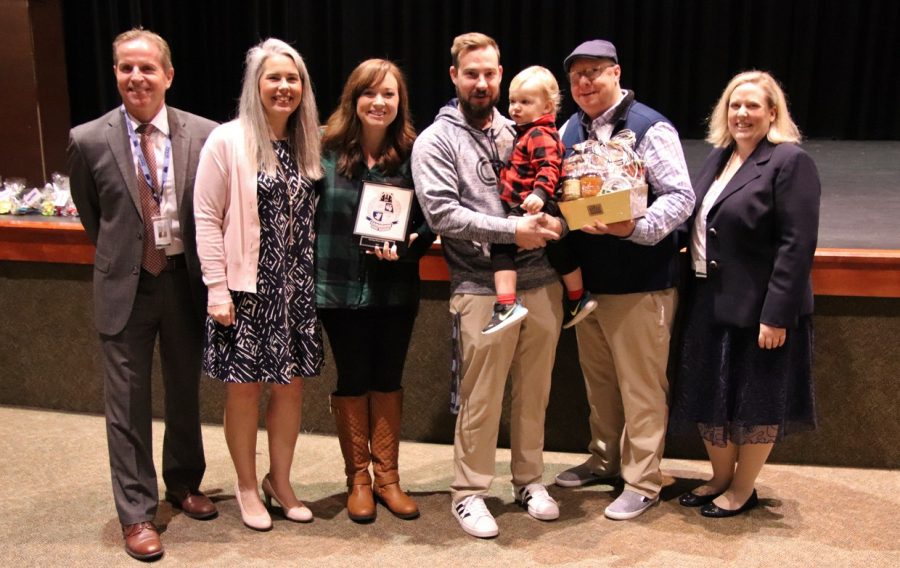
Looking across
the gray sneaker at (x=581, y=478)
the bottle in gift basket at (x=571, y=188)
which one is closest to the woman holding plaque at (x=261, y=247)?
the bottle in gift basket at (x=571, y=188)

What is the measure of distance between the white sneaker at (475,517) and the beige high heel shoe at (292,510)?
18.1 inches

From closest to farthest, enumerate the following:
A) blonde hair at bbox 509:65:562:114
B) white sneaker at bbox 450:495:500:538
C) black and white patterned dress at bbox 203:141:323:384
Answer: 1. blonde hair at bbox 509:65:562:114
2. black and white patterned dress at bbox 203:141:323:384
3. white sneaker at bbox 450:495:500:538

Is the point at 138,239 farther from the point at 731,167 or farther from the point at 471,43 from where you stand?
the point at 731,167

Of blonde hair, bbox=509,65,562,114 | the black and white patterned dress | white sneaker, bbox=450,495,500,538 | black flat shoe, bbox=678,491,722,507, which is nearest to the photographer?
blonde hair, bbox=509,65,562,114

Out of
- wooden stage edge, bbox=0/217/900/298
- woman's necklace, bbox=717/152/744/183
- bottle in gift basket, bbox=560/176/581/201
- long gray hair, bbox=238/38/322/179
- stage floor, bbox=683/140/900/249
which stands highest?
long gray hair, bbox=238/38/322/179

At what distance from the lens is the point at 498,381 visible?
2.57 metres

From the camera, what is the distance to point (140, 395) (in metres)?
2.49

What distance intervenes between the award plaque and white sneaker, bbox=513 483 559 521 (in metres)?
0.90

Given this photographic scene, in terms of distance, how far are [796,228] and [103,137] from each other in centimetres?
195

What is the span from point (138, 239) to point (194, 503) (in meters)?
0.89

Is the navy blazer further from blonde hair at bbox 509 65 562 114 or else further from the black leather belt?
the black leather belt

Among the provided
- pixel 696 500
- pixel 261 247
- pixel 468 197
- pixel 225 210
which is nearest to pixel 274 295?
pixel 261 247

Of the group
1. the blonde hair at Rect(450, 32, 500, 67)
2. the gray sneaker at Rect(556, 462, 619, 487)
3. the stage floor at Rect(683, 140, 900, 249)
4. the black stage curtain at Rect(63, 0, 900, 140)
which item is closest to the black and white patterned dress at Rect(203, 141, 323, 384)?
the blonde hair at Rect(450, 32, 500, 67)

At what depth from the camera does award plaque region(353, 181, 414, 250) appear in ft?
8.06
